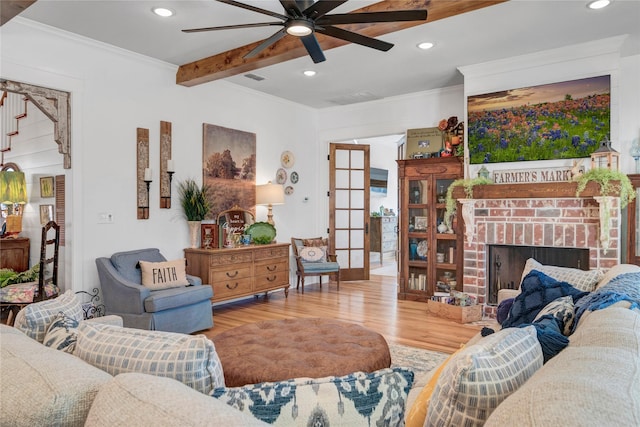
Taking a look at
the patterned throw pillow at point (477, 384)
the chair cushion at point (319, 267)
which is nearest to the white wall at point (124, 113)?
the chair cushion at point (319, 267)

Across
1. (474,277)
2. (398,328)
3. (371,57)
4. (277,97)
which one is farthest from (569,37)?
(277,97)

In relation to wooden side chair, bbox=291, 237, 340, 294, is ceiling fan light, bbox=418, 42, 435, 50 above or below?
above

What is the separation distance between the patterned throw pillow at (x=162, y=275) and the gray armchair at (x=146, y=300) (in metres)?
0.09

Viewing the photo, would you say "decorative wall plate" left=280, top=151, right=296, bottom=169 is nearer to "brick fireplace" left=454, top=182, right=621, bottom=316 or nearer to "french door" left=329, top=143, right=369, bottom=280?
"french door" left=329, top=143, right=369, bottom=280

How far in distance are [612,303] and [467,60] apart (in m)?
3.79

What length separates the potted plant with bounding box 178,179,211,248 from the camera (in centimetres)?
502

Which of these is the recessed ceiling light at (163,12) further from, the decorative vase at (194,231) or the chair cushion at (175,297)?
the chair cushion at (175,297)

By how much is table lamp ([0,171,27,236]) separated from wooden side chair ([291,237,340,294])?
3708 mm

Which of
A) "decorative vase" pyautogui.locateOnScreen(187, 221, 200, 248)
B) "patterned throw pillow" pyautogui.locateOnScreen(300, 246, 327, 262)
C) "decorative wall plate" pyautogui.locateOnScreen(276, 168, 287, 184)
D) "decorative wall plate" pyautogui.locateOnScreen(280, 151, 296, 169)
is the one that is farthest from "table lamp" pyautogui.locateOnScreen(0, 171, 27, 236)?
"patterned throw pillow" pyautogui.locateOnScreen(300, 246, 327, 262)

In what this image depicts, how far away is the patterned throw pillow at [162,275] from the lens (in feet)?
13.7

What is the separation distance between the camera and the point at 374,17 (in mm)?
2633

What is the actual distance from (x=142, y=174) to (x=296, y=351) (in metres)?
3.11

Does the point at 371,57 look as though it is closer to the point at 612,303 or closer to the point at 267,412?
the point at 612,303

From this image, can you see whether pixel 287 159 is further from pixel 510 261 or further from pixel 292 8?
pixel 292 8
